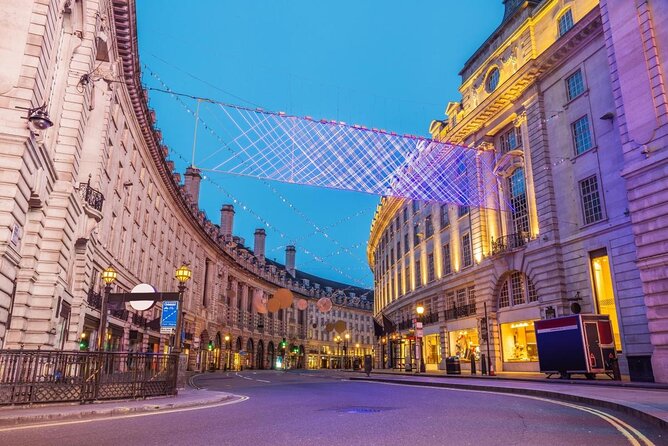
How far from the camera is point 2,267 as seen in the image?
43.3ft

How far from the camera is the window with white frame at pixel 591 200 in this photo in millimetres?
26578

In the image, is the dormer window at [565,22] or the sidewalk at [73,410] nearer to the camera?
the sidewalk at [73,410]

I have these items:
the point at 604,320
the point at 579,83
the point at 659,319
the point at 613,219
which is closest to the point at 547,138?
A: the point at 579,83

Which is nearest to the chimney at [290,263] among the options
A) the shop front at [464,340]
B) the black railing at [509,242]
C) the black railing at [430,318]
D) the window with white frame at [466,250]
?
the black railing at [430,318]

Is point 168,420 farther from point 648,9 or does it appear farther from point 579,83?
point 579,83

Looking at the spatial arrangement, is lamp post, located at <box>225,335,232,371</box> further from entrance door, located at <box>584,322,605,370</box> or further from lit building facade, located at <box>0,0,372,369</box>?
entrance door, located at <box>584,322,605,370</box>

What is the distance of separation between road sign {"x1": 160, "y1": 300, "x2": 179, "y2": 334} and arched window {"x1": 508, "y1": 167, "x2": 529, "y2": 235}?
2224cm

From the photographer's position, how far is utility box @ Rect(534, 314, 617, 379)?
21.8 m

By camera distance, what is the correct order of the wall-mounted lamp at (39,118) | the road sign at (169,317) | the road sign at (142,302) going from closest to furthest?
1. the wall-mounted lamp at (39,118)
2. the road sign at (142,302)
3. the road sign at (169,317)

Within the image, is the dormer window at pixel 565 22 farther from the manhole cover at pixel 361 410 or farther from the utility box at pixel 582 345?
the manhole cover at pixel 361 410

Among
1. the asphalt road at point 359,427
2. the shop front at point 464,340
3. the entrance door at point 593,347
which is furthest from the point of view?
the shop front at point 464,340

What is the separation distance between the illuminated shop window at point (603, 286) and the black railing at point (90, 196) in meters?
24.4

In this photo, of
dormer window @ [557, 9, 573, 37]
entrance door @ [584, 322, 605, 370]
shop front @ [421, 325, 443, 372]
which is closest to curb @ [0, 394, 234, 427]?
entrance door @ [584, 322, 605, 370]

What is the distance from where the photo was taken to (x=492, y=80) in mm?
37312
